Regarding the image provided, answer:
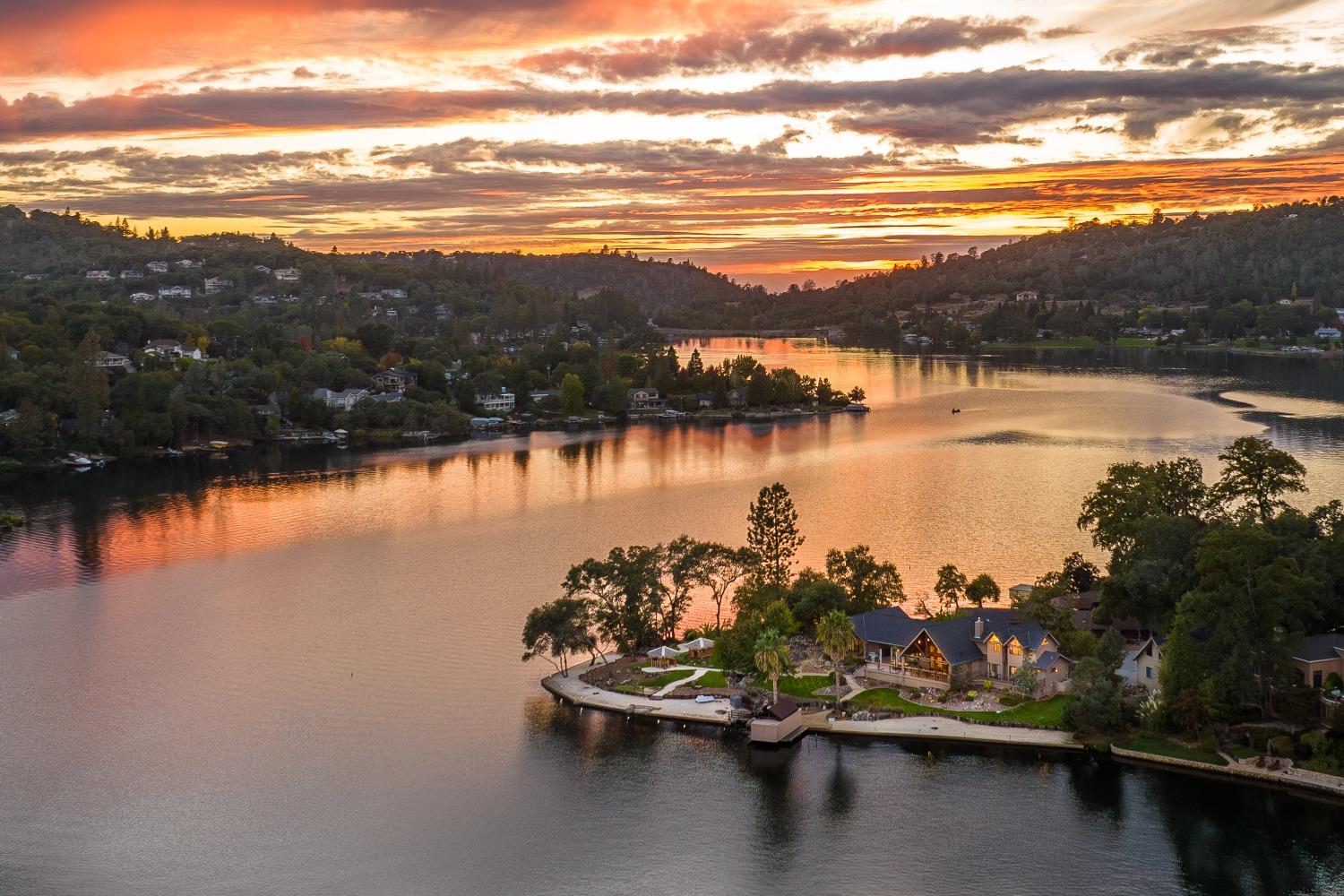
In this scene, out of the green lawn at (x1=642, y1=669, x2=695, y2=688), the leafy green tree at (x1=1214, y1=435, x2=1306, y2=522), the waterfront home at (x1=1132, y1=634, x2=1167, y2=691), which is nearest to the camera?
the waterfront home at (x1=1132, y1=634, x2=1167, y2=691)

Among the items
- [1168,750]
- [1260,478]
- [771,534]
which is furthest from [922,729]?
[1260,478]

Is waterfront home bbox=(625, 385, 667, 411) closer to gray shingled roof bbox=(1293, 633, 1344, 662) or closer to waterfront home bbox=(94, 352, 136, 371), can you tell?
waterfront home bbox=(94, 352, 136, 371)

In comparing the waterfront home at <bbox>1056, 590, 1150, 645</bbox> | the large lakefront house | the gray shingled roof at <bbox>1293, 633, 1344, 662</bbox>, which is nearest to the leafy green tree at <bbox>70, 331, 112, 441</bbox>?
the large lakefront house

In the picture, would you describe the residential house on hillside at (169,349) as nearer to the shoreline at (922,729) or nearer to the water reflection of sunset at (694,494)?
the water reflection of sunset at (694,494)

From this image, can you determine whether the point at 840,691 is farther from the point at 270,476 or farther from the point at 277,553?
the point at 270,476

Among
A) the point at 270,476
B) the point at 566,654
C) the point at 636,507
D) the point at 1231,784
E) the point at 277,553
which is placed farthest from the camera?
the point at 270,476

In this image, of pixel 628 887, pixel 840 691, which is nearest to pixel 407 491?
pixel 840 691

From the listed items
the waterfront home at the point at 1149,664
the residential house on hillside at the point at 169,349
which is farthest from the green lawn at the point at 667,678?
the residential house on hillside at the point at 169,349
